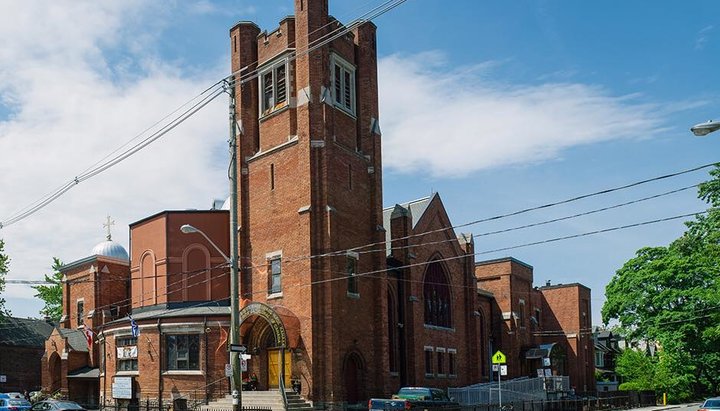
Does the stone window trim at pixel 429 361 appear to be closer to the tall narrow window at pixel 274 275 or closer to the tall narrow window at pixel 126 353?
the tall narrow window at pixel 274 275

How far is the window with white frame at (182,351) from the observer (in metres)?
37.7

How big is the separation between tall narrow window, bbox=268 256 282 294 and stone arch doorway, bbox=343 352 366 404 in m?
4.86

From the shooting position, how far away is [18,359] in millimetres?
59562

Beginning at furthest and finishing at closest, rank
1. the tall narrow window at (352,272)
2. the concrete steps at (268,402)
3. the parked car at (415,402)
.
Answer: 1. the tall narrow window at (352,272)
2. the concrete steps at (268,402)
3. the parked car at (415,402)

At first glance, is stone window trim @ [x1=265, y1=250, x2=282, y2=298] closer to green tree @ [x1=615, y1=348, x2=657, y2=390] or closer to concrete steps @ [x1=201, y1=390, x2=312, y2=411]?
concrete steps @ [x1=201, y1=390, x2=312, y2=411]

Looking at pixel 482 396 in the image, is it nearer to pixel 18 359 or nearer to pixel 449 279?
pixel 449 279

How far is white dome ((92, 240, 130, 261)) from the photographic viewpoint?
2119 inches

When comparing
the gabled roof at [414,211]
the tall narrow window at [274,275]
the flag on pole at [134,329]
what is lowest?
the flag on pole at [134,329]

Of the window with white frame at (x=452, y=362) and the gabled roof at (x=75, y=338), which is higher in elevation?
the gabled roof at (x=75, y=338)

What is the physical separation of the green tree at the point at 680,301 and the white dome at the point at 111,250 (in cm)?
3477

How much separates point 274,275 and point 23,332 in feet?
108

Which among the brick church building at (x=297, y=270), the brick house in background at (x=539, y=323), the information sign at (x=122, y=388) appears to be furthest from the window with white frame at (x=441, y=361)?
the information sign at (x=122, y=388)

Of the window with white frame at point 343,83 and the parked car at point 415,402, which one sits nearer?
the parked car at point 415,402

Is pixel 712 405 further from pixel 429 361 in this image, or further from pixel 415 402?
pixel 429 361
